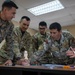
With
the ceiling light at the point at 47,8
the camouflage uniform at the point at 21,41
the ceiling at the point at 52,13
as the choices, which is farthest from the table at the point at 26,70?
the ceiling light at the point at 47,8

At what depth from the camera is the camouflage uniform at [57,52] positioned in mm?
2342

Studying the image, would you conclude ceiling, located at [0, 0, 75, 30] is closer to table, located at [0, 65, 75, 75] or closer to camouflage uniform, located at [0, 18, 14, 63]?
camouflage uniform, located at [0, 18, 14, 63]

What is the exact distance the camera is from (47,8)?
438 cm

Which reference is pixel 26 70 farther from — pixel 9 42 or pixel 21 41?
pixel 21 41

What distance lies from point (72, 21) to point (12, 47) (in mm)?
3967

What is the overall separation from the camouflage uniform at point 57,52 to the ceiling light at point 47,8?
5.66 feet

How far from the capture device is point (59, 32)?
96.7 inches

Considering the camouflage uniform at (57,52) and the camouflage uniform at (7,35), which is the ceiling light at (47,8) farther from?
the camouflage uniform at (7,35)

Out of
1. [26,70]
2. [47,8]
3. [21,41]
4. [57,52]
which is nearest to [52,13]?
[47,8]

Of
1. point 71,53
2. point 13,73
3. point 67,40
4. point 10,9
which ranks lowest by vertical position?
point 13,73

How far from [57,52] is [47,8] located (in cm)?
223

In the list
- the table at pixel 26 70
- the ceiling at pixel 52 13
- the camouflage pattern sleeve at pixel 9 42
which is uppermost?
the ceiling at pixel 52 13

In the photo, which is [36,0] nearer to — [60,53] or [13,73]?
[60,53]

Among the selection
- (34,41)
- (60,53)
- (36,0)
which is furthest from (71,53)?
(36,0)
